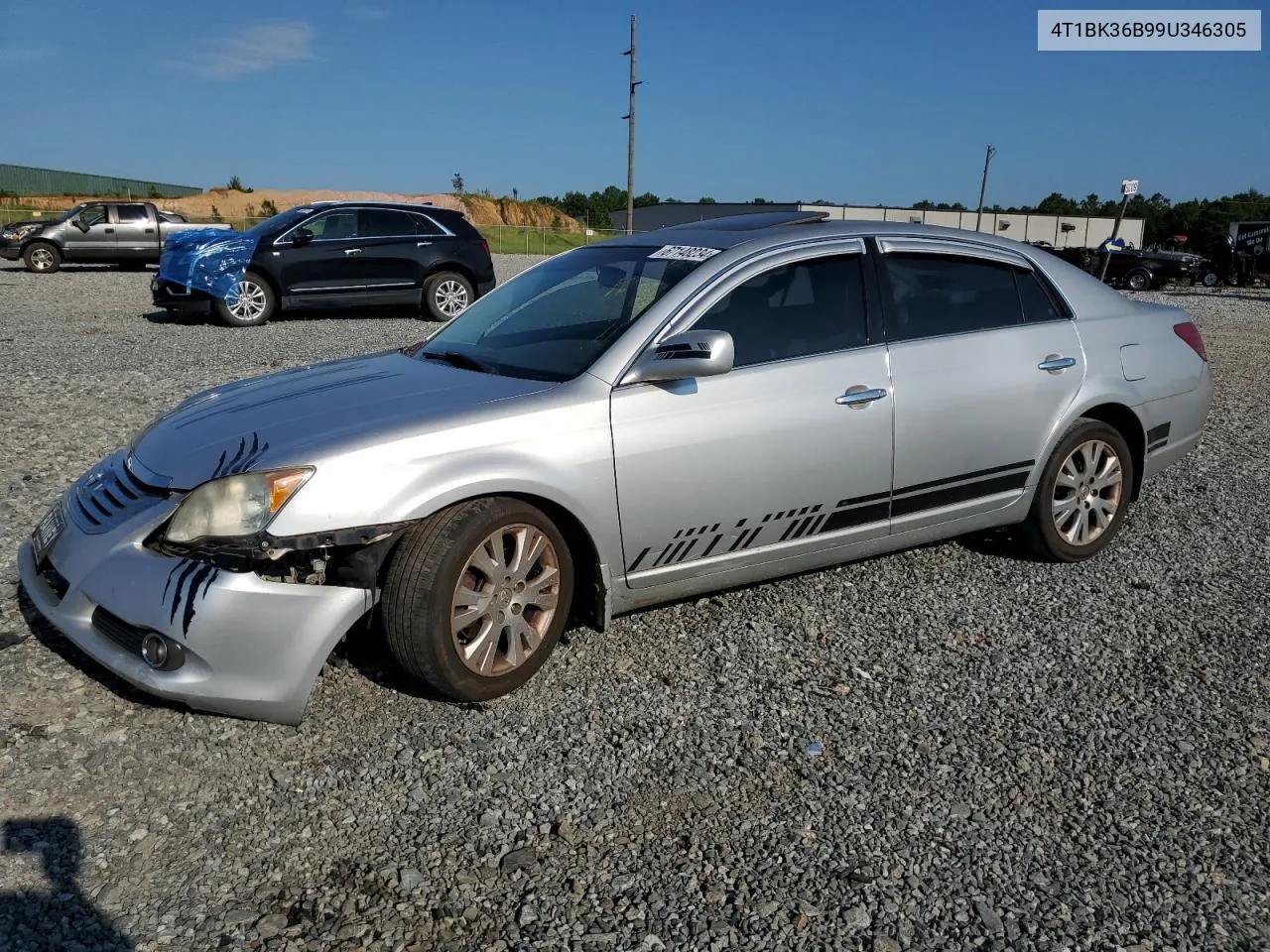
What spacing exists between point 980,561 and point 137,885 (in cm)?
381

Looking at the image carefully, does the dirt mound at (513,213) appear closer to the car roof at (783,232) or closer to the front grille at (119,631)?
the car roof at (783,232)

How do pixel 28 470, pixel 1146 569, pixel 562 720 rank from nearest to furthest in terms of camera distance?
pixel 562 720 → pixel 1146 569 → pixel 28 470

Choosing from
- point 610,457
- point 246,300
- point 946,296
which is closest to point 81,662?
point 610,457

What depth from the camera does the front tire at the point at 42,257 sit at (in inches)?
876

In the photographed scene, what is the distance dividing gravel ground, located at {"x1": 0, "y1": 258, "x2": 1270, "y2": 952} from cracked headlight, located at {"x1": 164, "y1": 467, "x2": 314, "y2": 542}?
66cm

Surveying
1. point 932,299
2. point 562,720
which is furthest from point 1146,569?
point 562,720

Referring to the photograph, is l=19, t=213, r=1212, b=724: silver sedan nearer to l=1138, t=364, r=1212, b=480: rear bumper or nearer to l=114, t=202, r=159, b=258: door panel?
l=1138, t=364, r=1212, b=480: rear bumper

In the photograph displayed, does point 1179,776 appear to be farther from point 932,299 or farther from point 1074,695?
point 932,299

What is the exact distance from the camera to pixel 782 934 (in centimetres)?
242

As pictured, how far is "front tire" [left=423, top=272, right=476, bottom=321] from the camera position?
13984 mm

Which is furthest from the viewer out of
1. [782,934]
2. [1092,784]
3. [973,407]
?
[973,407]

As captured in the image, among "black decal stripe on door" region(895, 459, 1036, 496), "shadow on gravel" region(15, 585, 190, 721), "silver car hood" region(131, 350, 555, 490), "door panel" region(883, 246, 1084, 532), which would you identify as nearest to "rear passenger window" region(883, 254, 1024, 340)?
"door panel" region(883, 246, 1084, 532)

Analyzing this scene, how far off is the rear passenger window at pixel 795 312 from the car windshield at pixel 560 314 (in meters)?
0.24

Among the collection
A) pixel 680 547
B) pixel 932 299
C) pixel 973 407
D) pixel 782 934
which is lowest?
pixel 782 934
